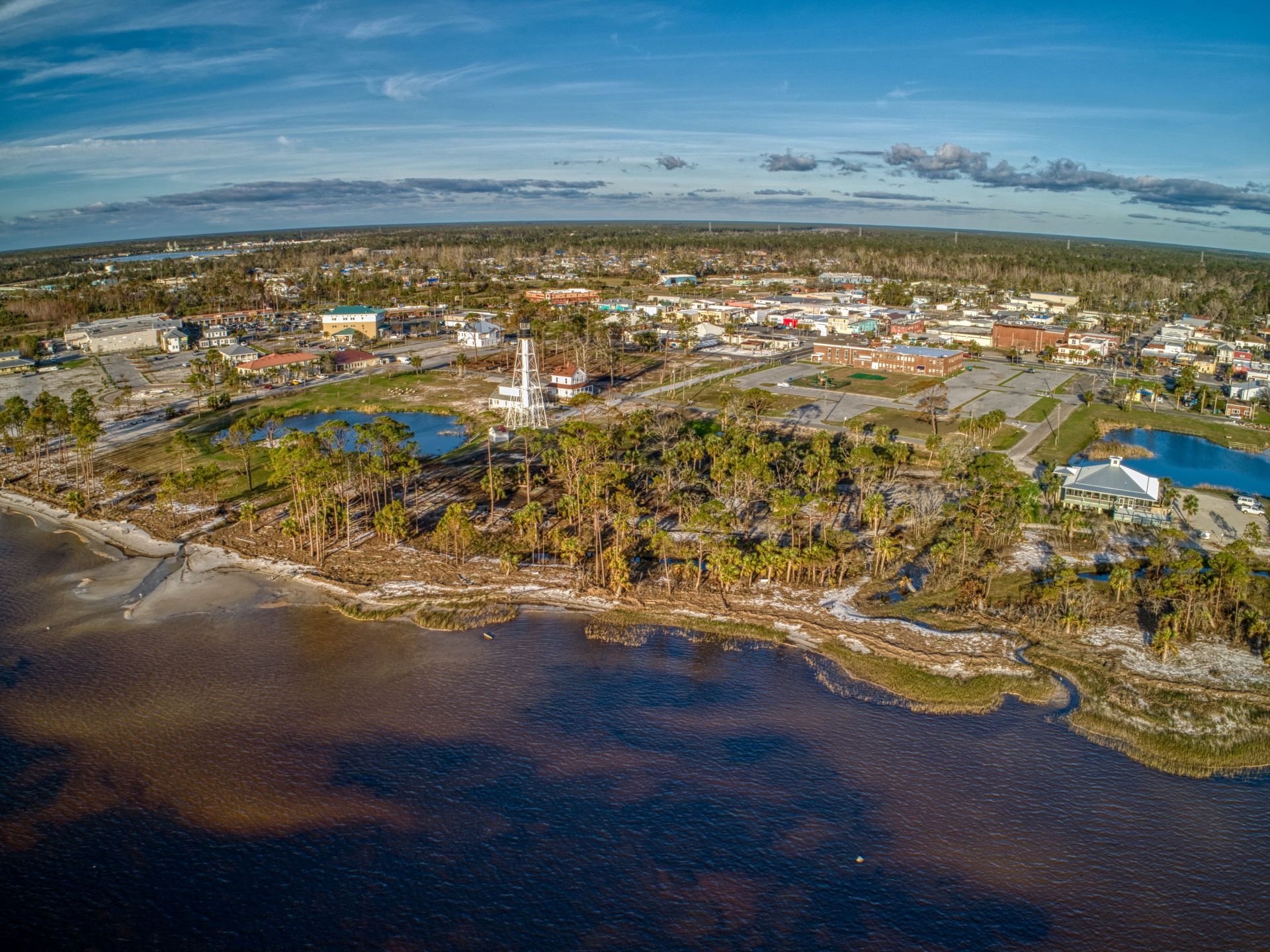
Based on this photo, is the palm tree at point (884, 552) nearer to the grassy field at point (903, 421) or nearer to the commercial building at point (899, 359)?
the grassy field at point (903, 421)

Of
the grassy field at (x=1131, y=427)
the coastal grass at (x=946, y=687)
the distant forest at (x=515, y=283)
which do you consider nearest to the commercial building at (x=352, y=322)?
the distant forest at (x=515, y=283)

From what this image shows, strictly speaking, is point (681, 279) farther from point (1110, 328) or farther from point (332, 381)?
point (332, 381)

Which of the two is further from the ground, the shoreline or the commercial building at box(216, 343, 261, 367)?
the commercial building at box(216, 343, 261, 367)

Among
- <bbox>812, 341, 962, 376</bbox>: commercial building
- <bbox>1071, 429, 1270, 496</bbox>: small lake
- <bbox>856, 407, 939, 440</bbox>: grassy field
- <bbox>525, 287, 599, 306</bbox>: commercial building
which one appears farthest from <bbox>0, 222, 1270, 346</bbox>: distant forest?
<bbox>856, 407, 939, 440</bbox>: grassy field

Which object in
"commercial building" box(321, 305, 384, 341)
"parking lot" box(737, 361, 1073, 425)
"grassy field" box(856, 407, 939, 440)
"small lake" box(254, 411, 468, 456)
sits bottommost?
"small lake" box(254, 411, 468, 456)

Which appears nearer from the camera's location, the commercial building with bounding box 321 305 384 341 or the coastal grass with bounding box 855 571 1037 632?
the coastal grass with bounding box 855 571 1037 632

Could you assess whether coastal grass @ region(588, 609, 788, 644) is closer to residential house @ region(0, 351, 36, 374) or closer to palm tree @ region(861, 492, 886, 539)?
palm tree @ region(861, 492, 886, 539)

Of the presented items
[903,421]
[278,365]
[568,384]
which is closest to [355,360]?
[278,365]

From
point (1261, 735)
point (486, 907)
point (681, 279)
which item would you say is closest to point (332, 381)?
point (486, 907)
